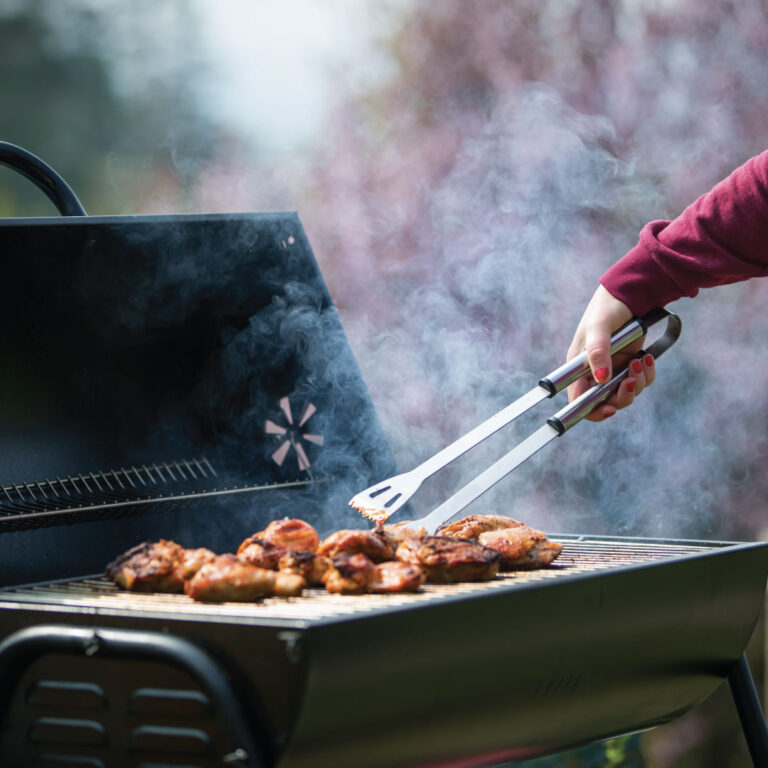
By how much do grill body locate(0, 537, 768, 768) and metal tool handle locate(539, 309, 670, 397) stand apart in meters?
0.31

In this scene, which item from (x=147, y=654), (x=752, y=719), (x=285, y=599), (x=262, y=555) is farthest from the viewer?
(x=752, y=719)

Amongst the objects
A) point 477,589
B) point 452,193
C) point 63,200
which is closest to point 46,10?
point 452,193

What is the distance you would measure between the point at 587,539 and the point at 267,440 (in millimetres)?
707

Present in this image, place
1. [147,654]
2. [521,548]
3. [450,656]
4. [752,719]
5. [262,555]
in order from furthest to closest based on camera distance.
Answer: [752,719] → [521,548] → [262,555] → [450,656] → [147,654]

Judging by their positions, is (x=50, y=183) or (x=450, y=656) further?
(x=50, y=183)

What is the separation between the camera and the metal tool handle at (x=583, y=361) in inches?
76.8

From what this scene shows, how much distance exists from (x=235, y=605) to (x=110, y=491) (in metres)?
0.75

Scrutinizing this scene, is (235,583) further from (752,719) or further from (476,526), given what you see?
(752,719)

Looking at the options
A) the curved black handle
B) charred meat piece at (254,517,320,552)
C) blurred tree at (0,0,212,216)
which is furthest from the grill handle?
blurred tree at (0,0,212,216)

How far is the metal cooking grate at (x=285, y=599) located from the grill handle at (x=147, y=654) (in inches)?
1.7

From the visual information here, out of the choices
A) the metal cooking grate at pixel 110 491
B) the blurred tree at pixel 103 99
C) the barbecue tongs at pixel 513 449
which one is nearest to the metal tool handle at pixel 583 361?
the barbecue tongs at pixel 513 449

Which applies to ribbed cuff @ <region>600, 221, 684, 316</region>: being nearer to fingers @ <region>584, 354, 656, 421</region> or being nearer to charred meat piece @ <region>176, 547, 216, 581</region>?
fingers @ <region>584, 354, 656, 421</region>

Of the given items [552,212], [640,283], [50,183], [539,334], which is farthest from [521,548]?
[552,212]

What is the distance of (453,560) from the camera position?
5.16 feet
